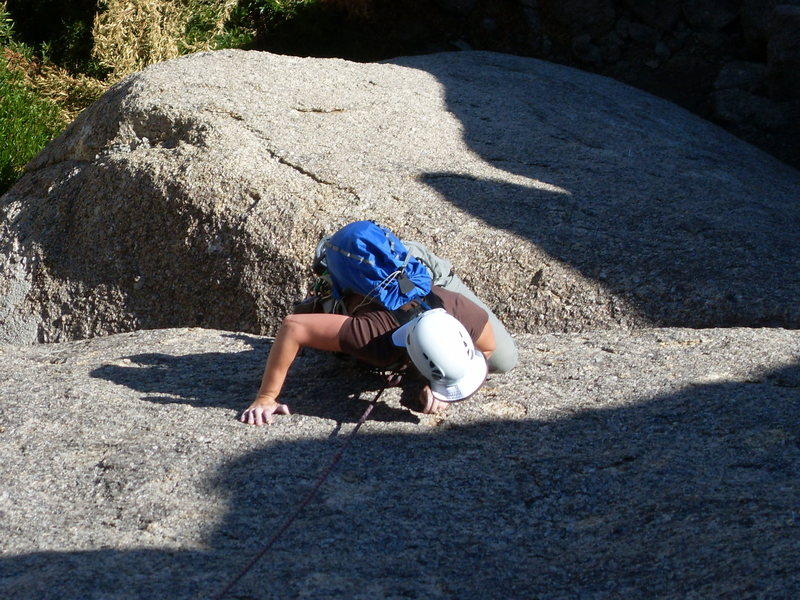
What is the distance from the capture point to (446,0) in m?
8.70

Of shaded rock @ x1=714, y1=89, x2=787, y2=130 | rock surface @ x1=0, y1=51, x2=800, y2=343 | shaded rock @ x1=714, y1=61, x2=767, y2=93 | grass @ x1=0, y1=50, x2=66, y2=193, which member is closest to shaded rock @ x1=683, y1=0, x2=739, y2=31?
shaded rock @ x1=714, y1=61, x2=767, y2=93

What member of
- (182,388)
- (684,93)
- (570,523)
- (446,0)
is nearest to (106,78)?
(446,0)

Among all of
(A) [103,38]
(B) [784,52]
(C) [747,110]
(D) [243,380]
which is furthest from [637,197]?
(A) [103,38]

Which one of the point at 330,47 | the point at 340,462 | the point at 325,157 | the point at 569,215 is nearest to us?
the point at 340,462

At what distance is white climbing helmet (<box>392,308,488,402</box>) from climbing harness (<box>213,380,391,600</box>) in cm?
24

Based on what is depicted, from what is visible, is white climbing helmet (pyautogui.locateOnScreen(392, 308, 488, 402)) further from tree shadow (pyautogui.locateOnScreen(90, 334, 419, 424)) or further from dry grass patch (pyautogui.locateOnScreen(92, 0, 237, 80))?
dry grass patch (pyautogui.locateOnScreen(92, 0, 237, 80))

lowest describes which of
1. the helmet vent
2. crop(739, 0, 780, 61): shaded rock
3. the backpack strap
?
the helmet vent

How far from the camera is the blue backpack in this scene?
10.6 ft

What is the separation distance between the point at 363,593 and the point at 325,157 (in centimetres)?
292

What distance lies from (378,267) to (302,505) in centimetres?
94

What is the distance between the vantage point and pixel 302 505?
2.60m

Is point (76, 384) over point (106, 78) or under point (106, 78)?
under

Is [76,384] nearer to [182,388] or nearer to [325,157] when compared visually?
[182,388]

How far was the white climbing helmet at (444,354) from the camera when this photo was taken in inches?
117
